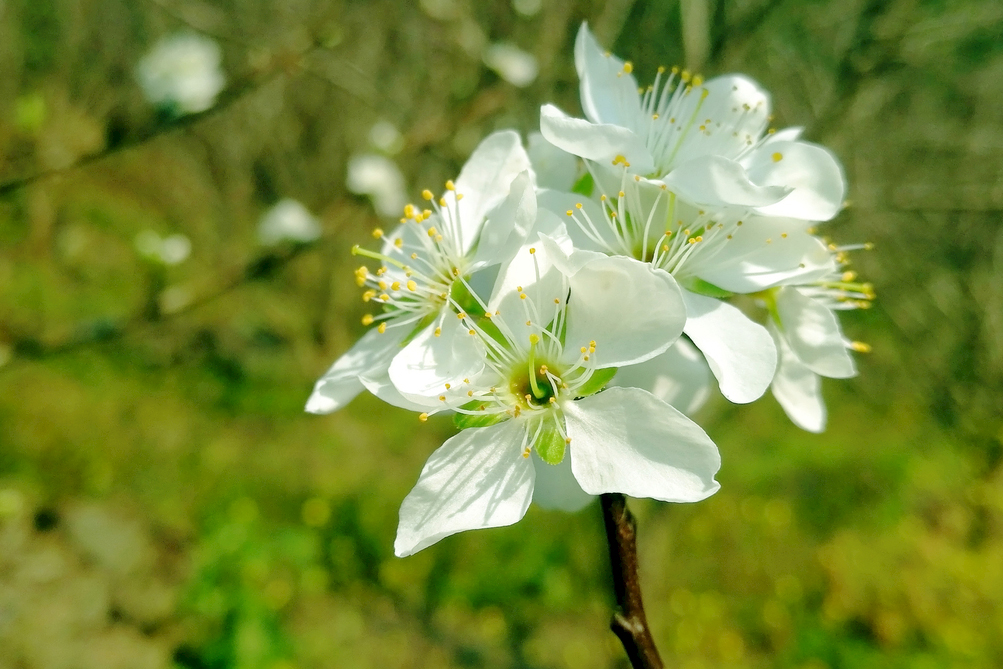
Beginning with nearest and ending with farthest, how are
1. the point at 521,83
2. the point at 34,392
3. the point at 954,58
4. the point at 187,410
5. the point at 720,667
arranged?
1. the point at 521,83
2. the point at 954,58
3. the point at 720,667
4. the point at 34,392
5. the point at 187,410

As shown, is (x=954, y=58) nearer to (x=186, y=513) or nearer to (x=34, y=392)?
(x=186, y=513)

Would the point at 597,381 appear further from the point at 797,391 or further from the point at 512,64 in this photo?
the point at 512,64

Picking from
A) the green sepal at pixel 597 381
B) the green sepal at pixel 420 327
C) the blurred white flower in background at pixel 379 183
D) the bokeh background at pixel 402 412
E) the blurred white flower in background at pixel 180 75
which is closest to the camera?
the green sepal at pixel 597 381

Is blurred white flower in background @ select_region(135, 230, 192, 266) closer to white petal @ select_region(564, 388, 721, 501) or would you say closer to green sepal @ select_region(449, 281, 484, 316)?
green sepal @ select_region(449, 281, 484, 316)

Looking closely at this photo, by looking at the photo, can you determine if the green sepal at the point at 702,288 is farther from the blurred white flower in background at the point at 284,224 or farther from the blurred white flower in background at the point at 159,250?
the blurred white flower in background at the point at 284,224

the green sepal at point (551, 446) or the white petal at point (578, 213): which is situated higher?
the white petal at point (578, 213)

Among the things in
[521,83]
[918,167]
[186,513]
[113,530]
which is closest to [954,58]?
[918,167]

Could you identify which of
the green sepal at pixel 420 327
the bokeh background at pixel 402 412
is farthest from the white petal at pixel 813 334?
the bokeh background at pixel 402 412

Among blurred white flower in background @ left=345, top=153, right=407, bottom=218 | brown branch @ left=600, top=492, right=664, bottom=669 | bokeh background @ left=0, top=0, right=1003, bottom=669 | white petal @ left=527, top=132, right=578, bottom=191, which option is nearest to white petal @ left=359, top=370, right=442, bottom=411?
brown branch @ left=600, top=492, right=664, bottom=669
